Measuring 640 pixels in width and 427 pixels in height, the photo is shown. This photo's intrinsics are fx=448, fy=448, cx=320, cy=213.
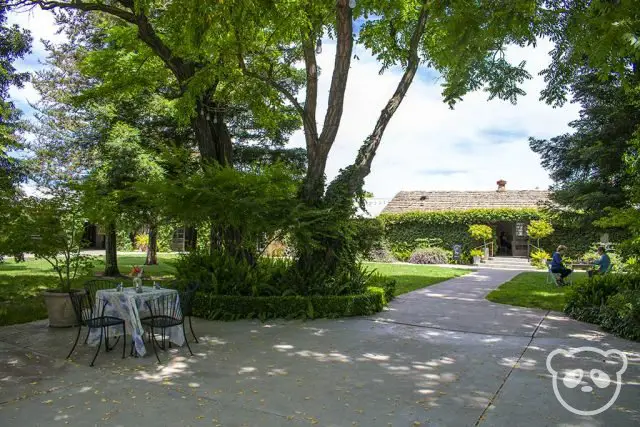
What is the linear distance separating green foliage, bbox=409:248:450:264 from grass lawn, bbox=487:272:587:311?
9.91 m

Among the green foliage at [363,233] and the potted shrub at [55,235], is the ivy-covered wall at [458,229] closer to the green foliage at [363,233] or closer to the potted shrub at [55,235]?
the green foliage at [363,233]

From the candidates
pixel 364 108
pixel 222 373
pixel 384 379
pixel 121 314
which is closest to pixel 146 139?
pixel 364 108

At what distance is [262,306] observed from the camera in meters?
9.12

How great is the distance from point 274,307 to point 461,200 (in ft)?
78.7

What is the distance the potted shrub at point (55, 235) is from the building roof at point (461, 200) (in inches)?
929

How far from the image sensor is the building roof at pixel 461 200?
29153mm

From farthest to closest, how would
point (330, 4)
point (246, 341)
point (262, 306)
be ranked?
point (330, 4) < point (262, 306) < point (246, 341)

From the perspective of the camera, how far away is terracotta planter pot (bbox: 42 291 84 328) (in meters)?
8.22

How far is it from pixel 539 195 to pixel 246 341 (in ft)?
90.0

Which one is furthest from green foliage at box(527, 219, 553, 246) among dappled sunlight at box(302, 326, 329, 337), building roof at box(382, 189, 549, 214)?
dappled sunlight at box(302, 326, 329, 337)

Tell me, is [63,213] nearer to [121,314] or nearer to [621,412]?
[121,314]

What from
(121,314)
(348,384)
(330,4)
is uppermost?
(330,4)

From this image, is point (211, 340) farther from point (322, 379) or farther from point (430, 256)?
point (430, 256)

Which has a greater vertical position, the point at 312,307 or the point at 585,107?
the point at 585,107
